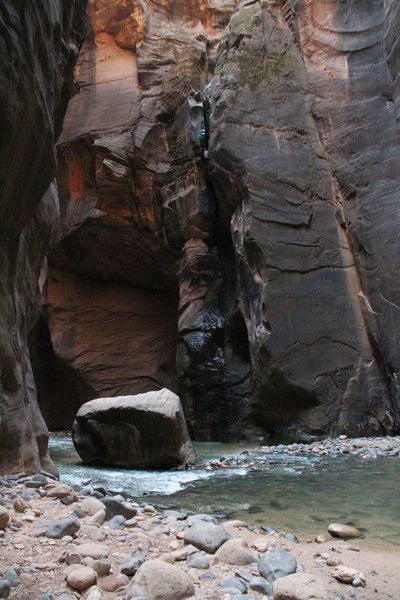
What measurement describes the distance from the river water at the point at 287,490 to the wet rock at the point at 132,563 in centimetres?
151

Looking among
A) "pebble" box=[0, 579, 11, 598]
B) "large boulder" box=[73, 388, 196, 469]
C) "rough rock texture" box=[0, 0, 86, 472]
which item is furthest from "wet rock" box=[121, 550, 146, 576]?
"large boulder" box=[73, 388, 196, 469]

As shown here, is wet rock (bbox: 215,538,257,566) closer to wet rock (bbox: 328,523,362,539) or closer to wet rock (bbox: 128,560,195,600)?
wet rock (bbox: 128,560,195,600)

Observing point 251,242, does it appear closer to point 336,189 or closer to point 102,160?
point 336,189

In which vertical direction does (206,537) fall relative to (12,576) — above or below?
below

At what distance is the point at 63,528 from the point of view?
2898 millimetres

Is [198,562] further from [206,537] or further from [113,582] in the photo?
[113,582]

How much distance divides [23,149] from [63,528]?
10.1 feet

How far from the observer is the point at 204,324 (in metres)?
15.5

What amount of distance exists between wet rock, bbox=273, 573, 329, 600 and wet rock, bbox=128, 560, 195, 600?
0.43 meters

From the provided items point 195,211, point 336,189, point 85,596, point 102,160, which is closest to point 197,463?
point 85,596

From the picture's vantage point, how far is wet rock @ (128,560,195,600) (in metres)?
2.20

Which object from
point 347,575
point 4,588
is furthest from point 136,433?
point 4,588

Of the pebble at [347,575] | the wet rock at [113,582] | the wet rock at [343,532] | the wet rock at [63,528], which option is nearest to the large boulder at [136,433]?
the wet rock at [343,532]

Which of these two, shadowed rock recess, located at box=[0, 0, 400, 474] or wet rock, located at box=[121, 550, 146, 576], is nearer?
wet rock, located at box=[121, 550, 146, 576]
